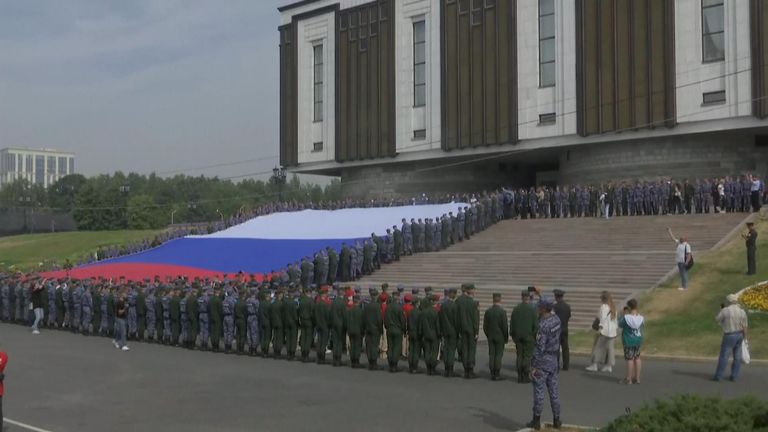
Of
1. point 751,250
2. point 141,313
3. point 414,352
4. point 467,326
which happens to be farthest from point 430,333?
point 751,250

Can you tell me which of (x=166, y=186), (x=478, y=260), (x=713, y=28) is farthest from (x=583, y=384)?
(x=166, y=186)

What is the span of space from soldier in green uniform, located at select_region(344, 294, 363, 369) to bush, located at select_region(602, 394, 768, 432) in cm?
887

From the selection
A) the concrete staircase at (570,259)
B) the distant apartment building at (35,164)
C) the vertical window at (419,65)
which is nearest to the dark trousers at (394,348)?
the concrete staircase at (570,259)

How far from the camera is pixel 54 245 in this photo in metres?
60.4

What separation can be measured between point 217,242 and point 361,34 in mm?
19569

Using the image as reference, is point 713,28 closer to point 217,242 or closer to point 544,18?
point 544,18

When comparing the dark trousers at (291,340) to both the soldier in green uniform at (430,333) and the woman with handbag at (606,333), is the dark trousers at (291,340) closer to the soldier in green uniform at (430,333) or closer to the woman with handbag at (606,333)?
the soldier in green uniform at (430,333)

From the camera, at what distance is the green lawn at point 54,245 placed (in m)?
54.9

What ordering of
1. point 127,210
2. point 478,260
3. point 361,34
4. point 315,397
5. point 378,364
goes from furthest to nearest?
1. point 127,210
2. point 361,34
3. point 478,260
4. point 378,364
5. point 315,397

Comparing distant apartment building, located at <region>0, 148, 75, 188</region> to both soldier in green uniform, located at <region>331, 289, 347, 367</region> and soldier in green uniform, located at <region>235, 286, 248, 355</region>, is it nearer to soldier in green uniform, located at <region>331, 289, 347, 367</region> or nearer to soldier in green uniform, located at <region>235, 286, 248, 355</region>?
soldier in green uniform, located at <region>235, 286, 248, 355</region>

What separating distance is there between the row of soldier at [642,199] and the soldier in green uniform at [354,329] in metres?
18.4

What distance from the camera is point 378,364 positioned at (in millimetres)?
15852

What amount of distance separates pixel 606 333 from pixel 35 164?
189 m

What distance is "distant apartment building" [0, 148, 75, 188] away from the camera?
7092 inches
